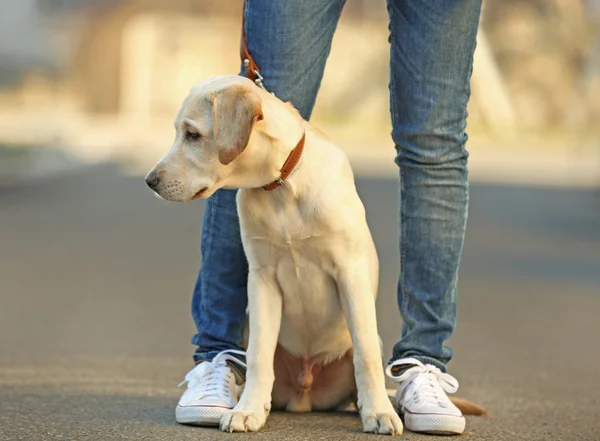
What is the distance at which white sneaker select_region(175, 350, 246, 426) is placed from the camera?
3326mm

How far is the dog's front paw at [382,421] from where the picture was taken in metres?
3.23

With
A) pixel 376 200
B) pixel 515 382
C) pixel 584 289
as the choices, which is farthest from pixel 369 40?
pixel 515 382

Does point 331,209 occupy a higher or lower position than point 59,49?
lower

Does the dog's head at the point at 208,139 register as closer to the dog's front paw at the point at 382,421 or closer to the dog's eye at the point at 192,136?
the dog's eye at the point at 192,136

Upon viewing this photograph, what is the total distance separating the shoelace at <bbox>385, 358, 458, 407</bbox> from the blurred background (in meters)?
0.14

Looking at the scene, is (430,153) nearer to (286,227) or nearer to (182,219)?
(286,227)

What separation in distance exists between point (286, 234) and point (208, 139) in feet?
1.10

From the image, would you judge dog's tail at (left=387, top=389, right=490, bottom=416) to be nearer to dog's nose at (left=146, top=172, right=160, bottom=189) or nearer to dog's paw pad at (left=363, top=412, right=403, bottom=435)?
dog's paw pad at (left=363, top=412, right=403, bottom=435)

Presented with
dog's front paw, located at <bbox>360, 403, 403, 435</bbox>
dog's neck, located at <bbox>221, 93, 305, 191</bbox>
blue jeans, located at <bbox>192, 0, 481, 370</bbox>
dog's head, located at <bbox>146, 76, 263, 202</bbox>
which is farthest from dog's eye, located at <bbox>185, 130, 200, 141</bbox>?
dog's front paw, located at <bbox>360, 403, 403, 435</bbox>

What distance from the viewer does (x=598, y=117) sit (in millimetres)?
31312

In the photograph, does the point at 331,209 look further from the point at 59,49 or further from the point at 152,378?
the point at 59,49

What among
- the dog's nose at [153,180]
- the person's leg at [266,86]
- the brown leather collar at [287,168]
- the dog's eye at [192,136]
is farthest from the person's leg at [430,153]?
the dog's nose at [153,180]

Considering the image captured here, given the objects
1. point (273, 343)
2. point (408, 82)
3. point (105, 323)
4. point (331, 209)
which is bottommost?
point (105, 323)

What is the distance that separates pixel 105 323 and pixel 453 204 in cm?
286
